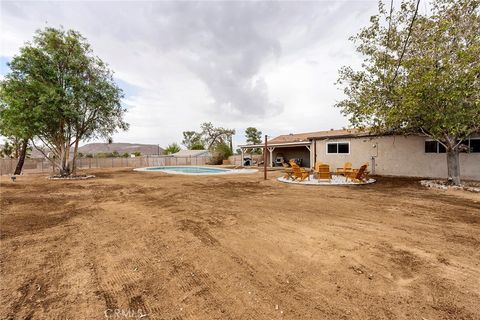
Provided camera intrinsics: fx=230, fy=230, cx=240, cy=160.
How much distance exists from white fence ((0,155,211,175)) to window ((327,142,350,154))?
71.7ft

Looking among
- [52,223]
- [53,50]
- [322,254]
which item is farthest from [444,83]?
[53,50]

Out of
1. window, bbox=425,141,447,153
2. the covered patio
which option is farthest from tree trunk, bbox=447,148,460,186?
the covered patio

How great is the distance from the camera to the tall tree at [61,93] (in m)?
13.5

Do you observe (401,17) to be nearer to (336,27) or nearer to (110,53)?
(336,27)

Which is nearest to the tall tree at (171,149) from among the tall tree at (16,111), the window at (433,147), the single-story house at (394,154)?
the tall tree at (16,111)

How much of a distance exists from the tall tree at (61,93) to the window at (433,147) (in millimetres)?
19930

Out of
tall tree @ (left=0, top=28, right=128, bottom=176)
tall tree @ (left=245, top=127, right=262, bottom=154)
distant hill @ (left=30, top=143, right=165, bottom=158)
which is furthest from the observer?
→ distant hill @ (left=30, top=143, right=165, bottom=158)

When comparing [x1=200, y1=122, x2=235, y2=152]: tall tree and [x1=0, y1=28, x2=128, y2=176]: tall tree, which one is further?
[x1=200, y1=122, x2=235, y2=152]: tall tree

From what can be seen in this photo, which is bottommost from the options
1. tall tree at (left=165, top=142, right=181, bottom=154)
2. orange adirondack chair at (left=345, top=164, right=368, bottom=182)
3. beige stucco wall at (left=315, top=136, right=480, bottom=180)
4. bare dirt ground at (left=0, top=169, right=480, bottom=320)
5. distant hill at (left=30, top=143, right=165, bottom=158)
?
bare dirt ground at (left=0, top=169, right=480, bottom=320)

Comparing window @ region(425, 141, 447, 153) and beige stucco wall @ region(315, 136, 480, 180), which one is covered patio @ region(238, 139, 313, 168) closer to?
beige stucco wall @ region(315, 136, 480, 180)

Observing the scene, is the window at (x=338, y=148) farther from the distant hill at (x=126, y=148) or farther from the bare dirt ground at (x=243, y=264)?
the distant hill at (x=126, y=148)

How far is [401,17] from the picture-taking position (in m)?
10.2

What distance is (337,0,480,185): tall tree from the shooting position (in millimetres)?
7961

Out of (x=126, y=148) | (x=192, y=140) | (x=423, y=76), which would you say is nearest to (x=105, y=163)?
(x=192, y=140)
